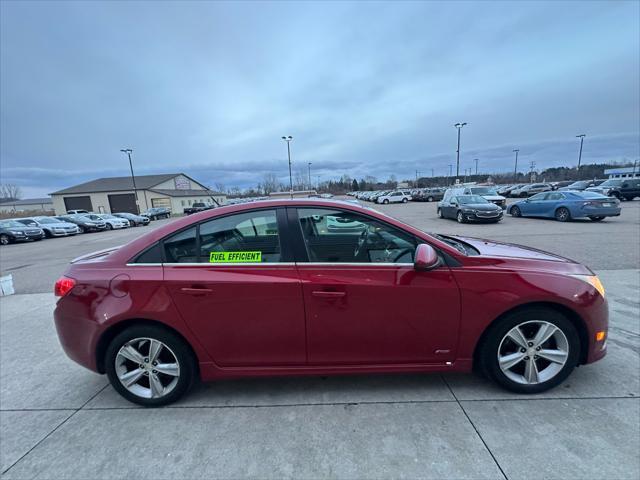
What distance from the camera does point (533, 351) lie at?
2482 millimetres

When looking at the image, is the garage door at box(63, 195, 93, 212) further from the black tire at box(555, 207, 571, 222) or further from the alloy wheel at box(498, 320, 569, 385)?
the alloy wheel at box(498, 320, 569, 385)

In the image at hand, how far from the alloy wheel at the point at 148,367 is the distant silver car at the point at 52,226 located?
83.9ft

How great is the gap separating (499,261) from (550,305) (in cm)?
53

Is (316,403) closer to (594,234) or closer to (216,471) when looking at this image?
(216,471)

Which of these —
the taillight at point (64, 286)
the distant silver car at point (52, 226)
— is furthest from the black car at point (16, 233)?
the taillight at point (64, 286)

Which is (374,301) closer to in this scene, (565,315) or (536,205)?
(565,315)

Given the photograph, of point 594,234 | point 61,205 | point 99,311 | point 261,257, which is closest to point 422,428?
point 261,257

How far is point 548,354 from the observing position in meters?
2.49

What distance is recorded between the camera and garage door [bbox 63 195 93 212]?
52.3 m

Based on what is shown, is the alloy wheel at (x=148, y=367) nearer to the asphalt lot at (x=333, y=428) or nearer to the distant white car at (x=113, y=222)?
the asphalt lot at (x=333, y=428)

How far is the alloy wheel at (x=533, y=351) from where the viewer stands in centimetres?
247

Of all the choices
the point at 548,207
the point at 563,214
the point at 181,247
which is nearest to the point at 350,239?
the point at 181,247

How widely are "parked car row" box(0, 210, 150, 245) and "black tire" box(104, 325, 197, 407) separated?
2378 centimetres

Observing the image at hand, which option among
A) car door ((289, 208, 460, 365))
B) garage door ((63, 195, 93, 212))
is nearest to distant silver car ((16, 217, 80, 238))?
car door ((289, 208, 460, 365))
